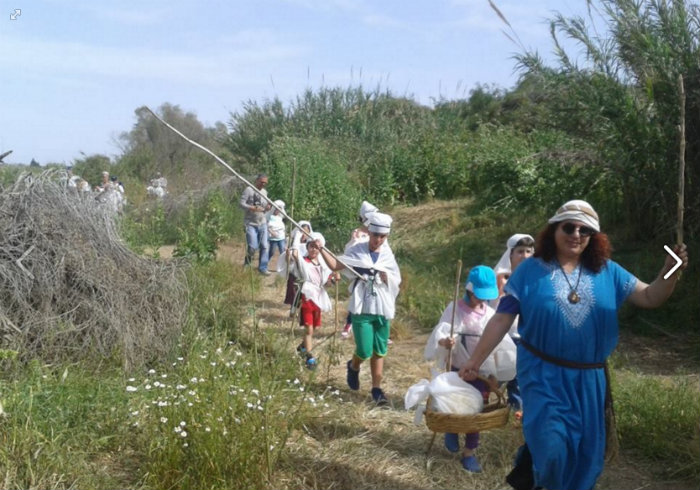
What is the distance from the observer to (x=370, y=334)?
634cm

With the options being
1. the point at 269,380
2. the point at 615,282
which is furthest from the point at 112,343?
the point at 615,282

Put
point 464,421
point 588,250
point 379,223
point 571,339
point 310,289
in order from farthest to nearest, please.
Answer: point 310,289, point 379,223, point 464,421, point 588,250, point 571,339

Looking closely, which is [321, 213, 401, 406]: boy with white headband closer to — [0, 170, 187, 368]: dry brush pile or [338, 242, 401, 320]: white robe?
[338, 242, 401, 320]: white robe

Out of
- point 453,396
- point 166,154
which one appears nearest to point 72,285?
point 453,396

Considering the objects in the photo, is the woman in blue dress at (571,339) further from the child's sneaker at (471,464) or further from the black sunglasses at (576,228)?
the child's sneaker at (471,464)

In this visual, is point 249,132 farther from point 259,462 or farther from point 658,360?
point 259,462

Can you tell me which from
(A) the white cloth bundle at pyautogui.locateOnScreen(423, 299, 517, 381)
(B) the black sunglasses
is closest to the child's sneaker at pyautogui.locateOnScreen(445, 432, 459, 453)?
(A) the white cloth bundle at pyautogui.locateOnScreen(423, 299, 517, 381)

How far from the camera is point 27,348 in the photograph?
19.0 ft

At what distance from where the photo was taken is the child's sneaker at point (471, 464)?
5.06 m

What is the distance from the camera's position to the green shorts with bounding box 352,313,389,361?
6320 millimetres

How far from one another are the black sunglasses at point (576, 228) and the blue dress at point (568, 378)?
0.18 meters

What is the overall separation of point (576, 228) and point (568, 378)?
2.32 feet

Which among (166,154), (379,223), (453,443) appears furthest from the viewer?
(166,154)

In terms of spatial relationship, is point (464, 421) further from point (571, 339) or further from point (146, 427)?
point (146, 427)
